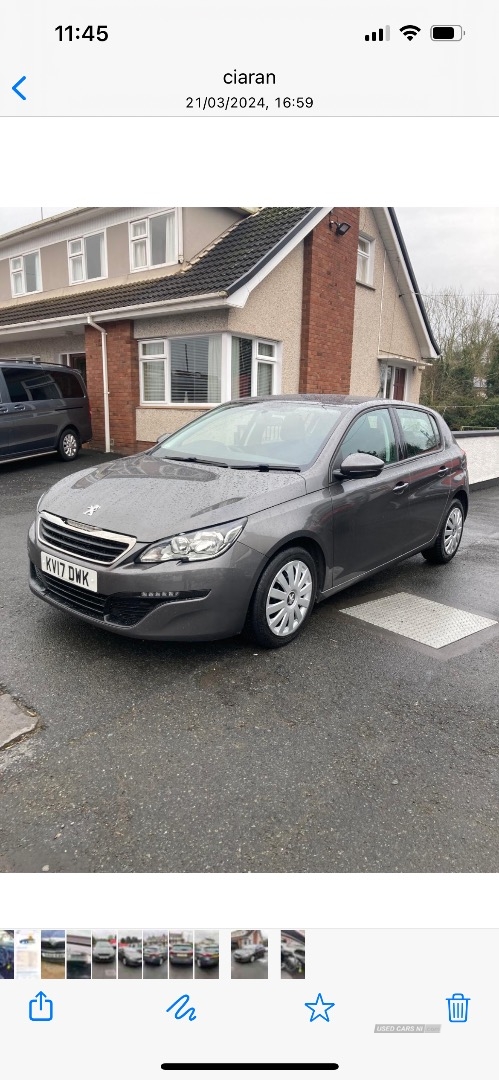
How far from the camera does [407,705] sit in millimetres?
3193

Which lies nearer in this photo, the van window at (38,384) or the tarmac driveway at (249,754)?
the tarmac driveway at (249,754)

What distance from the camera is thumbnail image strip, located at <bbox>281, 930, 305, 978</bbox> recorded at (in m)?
1.33

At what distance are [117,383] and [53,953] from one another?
1217cm

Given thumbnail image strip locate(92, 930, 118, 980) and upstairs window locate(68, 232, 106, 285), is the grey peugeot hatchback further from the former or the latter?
upstairs window locate(68, 232, 106, 285)

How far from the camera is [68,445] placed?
11.3 meters

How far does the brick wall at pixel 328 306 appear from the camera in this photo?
12414 mm

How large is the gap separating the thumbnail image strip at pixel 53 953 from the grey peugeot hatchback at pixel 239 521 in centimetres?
185

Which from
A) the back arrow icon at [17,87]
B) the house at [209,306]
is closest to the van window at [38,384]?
the house at [209,306]

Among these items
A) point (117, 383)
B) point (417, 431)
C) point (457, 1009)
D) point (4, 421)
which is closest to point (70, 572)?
point (457, 1009)

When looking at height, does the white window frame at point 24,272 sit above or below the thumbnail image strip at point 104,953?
above

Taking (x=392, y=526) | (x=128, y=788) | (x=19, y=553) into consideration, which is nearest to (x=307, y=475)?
(x=392, y=526)

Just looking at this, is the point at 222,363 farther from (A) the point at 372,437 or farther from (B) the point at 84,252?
(A) the point at 372,437

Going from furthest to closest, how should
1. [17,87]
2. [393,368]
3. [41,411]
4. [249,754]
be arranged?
[393,368] → [41,411] → [249,754] → [17,87]

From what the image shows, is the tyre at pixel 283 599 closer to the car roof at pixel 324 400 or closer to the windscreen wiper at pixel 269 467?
the windscreen wiper at pixel 269 467
